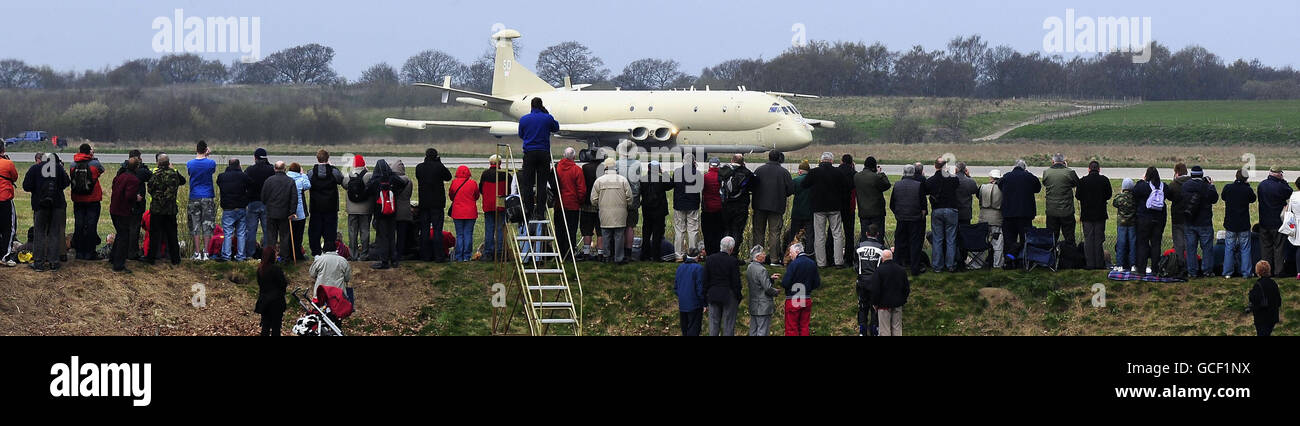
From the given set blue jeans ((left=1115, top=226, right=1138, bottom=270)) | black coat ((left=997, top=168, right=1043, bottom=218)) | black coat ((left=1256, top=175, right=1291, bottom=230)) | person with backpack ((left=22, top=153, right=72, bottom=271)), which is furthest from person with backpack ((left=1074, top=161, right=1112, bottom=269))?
person with backpack ((left=22, top=153, right=72, bottom=271))

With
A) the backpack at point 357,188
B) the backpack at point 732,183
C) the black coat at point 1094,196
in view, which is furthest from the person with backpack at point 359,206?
the black coat at point 1094,196

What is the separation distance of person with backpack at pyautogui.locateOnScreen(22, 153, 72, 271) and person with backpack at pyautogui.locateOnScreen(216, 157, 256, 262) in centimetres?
196

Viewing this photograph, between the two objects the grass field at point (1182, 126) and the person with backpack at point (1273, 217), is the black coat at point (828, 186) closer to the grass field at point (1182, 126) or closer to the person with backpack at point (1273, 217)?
the person with backpack at point (1273, 217)

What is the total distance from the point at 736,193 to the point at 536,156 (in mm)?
2814

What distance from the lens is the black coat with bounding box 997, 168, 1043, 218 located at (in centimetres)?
1814

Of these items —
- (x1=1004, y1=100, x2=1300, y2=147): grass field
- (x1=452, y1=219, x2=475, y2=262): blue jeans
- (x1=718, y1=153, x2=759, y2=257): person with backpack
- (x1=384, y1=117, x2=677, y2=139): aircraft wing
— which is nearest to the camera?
(x1=718, y1=153, x2=759, y2=257): person with backpack

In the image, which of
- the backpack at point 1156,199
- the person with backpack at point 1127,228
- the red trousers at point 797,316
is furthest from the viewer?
the person with backpack at point 1127,228

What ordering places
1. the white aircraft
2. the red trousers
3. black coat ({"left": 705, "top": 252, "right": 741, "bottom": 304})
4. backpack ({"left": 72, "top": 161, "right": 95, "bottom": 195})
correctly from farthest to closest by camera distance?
1. the white aircraft
2. backpack ({"left": 72, "top": 161, "right": 95, "bottom": 195})
3. the red trousers
4. black coat ({"left": 705, "top": 252, "right": 741, "bottom": 304})

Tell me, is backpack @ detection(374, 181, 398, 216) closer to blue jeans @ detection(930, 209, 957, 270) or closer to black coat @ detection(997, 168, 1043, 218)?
blue jeans @ detection(930, 209, 957, 270)

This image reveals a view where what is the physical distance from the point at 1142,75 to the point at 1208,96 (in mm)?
4886

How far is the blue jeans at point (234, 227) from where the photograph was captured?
1895 cm

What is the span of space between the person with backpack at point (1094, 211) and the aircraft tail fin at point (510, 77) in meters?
30.9
